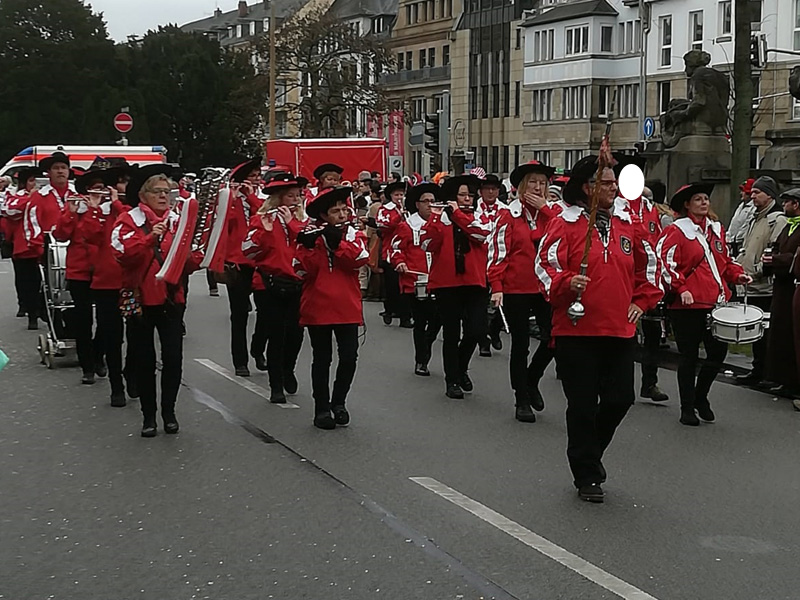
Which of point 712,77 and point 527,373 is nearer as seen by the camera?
point 527,373

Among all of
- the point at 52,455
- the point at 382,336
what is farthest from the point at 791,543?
the point at 382,336

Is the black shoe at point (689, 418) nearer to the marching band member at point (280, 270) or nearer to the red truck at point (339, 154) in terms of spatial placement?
the marching band member at point (280, 270)

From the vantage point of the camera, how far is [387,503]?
768 cm

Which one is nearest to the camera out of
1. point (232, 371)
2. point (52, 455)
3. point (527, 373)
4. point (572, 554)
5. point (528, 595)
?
point (528, 595)

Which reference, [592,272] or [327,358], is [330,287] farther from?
[592,272]

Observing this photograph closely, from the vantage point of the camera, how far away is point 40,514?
7523mm

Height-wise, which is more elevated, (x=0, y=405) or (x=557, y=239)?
(x=557, y=239)

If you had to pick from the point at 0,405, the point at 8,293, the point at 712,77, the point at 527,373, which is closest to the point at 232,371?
the point at 0,405

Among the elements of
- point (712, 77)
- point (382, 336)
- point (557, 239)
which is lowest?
point (382, 336)

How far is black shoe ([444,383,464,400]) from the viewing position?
11671 mm

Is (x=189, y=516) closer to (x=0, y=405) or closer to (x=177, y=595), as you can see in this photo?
(x=177, y=595)

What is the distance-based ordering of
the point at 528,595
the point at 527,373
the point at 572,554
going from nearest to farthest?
the point at 528,595, the point at 572,554, the point at 527,373

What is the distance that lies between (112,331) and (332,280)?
221 cm

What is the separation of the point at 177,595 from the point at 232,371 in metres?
7.22
